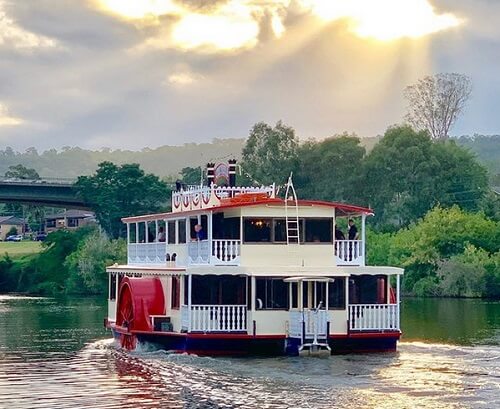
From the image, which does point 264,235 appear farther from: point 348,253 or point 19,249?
point 19,249

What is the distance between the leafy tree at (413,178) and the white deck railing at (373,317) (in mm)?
64665

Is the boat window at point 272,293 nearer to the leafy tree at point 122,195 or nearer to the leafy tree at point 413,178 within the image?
the leafy tree at point 413,178

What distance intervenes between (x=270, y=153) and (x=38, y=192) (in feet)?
79.2

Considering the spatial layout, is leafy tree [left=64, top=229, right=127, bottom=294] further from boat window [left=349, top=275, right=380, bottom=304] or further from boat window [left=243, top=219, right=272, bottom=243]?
boat window [left=349, top=275, right=380, bottom=304]

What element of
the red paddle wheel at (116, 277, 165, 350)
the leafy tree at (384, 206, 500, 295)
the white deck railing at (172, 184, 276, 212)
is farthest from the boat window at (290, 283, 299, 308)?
the leafy tree at (384, 206, 500, 295)

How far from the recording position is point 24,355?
40.4 m

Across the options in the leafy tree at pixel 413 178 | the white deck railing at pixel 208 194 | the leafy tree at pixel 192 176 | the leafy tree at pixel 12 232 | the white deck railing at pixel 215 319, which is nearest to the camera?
the white deck railing at pixel 215 319

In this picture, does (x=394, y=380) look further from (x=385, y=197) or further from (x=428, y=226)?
(x=385, y=197)

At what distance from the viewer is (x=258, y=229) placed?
37.7 m

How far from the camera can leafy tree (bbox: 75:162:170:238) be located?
10731 centimetres

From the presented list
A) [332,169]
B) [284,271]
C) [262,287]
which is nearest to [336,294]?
[284,271]

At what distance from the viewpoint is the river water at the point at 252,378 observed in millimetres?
27984

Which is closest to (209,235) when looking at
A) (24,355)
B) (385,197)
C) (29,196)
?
(24,355)

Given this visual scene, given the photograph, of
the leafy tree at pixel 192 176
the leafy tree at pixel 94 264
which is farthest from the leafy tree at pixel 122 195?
the leafy tree at pixel 192 176
